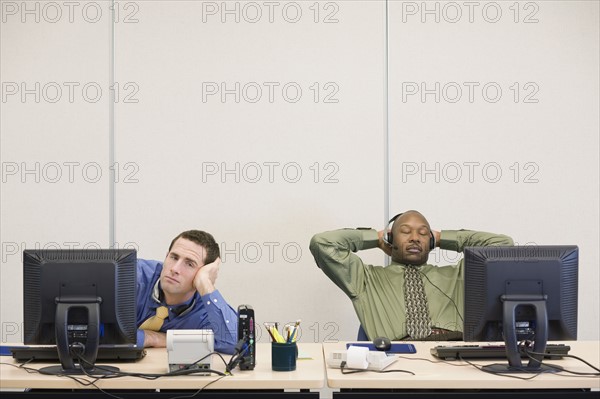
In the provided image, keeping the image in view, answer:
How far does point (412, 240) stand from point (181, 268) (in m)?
1.41

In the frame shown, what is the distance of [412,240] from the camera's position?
4.19 metres

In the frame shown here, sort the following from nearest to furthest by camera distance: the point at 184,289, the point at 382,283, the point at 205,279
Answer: the point at 205,279 < the point at 184,289 < the point at 382,283

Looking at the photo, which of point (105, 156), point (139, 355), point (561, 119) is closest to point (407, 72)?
point (561, 119)

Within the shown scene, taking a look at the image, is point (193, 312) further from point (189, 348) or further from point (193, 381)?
point (193, 381)

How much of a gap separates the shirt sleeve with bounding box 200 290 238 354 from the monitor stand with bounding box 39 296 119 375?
1.42ft

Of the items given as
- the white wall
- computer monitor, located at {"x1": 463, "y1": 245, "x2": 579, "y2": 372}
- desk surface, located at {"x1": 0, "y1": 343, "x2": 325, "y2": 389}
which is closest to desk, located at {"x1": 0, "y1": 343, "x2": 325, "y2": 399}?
desk surface, located at {"x1": 0, "y1": 343, "x2": 325, "y2": 389}

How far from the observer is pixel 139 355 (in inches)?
114

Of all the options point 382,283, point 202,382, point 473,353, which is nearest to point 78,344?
point 202,382

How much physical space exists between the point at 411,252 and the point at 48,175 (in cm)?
224

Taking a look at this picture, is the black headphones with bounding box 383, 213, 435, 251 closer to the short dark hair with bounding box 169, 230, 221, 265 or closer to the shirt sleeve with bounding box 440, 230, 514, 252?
the shirt sleeve with bounding box 440, 230, 514, 252

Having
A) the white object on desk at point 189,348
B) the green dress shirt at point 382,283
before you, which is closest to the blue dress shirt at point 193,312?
the white object on desk at point 189,348

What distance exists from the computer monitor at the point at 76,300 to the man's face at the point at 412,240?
6.01ft

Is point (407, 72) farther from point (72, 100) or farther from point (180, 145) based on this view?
point (72, 100)

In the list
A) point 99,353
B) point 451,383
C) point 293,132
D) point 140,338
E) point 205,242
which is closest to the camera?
point 451,383
